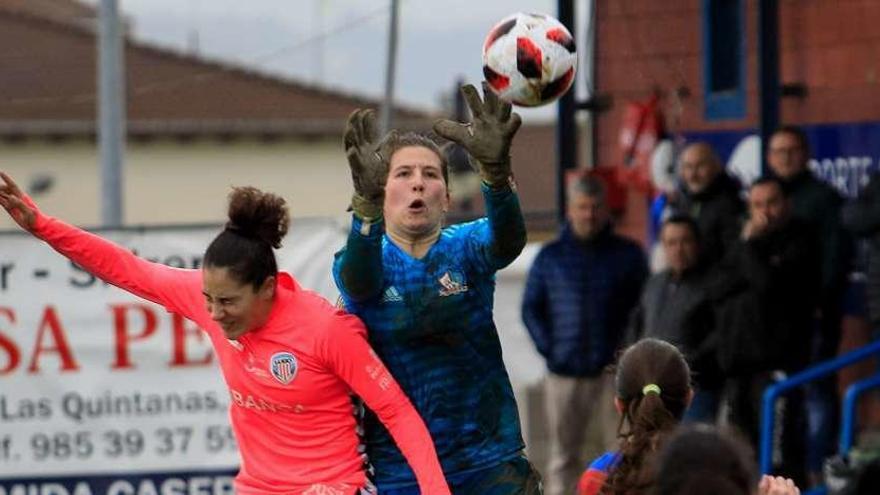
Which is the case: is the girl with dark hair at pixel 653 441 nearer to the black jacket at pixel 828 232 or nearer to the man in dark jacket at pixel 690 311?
the man in dark jacket at pixel 690 311

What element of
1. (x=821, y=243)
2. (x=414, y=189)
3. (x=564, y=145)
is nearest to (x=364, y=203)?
(x=414, y=189)

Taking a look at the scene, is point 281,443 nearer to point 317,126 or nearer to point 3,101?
point 3,101

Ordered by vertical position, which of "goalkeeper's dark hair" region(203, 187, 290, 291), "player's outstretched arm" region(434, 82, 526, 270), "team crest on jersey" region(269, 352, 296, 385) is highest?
"player's outstretched arm" region(434, 82, 526, 270)

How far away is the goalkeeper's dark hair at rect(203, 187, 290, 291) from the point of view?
602cm

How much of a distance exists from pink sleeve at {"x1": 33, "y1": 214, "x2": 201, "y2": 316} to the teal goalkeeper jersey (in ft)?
1.68

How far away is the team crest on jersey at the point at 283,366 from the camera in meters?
5.99

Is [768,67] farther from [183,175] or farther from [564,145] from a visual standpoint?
[183,175]

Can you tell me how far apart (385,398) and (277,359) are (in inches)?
14.4

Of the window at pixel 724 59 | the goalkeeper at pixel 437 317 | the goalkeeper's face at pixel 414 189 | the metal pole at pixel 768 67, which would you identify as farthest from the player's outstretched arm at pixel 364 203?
the window at pixel 724 59

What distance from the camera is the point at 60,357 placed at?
11086 millimetres

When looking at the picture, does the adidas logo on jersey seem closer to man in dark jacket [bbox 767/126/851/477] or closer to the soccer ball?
the soccer ball

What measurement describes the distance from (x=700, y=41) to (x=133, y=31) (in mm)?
33889

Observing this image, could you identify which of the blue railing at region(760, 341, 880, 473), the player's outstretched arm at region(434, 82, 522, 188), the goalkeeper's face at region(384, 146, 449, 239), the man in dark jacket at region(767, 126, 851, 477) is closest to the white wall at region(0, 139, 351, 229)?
the man in dark jacket at region(767, 126, 851, 477)

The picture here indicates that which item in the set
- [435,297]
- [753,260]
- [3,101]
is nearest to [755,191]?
[753,260]
